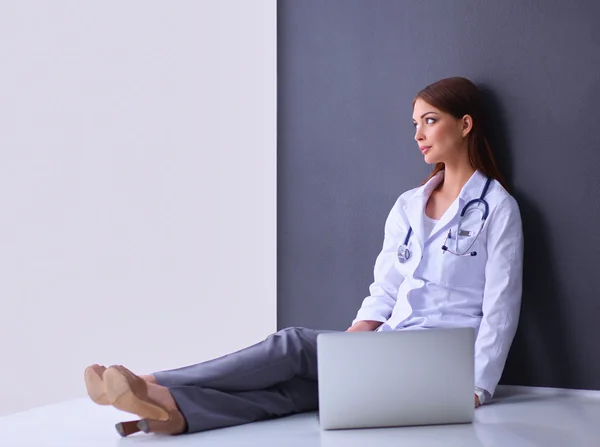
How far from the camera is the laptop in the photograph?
2.34 m

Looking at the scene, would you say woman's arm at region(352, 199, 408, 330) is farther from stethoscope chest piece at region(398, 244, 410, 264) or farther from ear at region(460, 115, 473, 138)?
ear at region(460, 115, 473, 138)

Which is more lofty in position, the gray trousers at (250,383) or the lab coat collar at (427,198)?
the lab coat collar at (427,198)

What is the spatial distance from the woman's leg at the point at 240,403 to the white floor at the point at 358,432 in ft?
0.12

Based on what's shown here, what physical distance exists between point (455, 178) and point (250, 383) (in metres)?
1.20

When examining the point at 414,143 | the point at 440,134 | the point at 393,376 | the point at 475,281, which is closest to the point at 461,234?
the point at 475,281

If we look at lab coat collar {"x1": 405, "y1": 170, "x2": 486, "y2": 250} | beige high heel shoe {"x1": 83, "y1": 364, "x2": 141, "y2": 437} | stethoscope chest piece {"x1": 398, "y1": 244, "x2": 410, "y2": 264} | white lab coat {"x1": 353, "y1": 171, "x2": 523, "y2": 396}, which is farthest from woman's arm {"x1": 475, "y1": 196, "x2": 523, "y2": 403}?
beige high heel shoe {"x1": 83, "y1": 364, "x2": 141, "y2": 437}

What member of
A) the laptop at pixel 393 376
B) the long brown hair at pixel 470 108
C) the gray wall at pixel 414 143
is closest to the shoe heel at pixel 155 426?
the laptop at pixel 393 376

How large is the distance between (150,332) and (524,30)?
104 inches

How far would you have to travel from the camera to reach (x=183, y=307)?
15.2ft

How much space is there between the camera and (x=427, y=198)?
321 cm

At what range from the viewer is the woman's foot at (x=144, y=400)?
222 centimetres

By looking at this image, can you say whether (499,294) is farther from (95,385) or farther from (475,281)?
(95,385)

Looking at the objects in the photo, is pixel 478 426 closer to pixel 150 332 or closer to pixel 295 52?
pixel 295 52

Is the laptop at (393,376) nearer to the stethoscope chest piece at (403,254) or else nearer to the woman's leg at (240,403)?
the woman's leg at (240,403)
